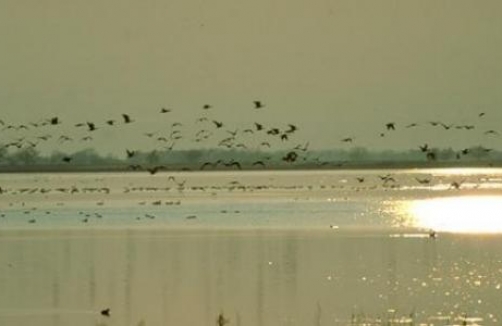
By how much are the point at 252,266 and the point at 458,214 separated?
22.1 meters

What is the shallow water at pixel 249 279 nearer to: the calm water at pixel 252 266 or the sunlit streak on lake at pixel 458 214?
the calm water at pixel 252 266

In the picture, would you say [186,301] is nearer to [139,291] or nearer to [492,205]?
[139,291]

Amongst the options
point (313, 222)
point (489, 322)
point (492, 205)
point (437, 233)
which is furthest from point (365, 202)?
point (489, 322)

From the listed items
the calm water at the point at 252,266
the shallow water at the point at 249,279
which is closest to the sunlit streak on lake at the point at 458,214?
the calm water at the point at 252,266

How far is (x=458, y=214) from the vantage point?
164 feet

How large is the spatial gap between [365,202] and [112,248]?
88.0 feet

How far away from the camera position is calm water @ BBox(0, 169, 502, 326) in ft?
72.4

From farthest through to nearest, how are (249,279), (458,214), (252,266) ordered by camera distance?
(458,214) → (252,266) → (249,279)

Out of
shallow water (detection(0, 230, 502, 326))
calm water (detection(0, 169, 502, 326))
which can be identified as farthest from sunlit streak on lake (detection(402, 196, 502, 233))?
shallow water (detection(0, 230, 502, 326))

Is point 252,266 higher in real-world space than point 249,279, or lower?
higher

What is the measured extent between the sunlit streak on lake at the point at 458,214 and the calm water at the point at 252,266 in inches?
4.3

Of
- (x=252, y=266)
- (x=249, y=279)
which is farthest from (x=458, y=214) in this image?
(x=249, y=279)

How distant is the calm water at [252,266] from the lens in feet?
72.4

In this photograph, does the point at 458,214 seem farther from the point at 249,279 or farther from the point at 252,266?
the point at 249,279
